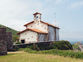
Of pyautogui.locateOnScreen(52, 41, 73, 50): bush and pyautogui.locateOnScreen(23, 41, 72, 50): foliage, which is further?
pyautogui.locateOnScreen(52, 41, 73, 50): bush

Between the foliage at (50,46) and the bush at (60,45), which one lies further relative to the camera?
the bush at (60,45)

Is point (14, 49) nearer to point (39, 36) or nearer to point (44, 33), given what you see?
point (39, 36)

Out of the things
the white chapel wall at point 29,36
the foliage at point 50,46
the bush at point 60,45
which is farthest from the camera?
the bush at point 60,45

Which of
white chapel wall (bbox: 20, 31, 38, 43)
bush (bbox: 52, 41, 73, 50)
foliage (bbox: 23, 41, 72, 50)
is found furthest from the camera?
bush (bbox: 52, 41, 73, 50)

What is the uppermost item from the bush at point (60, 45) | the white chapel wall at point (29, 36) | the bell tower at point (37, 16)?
the bell tower at point (37, 16)

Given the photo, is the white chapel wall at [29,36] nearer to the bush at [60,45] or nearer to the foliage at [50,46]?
the foliage at [50,46]

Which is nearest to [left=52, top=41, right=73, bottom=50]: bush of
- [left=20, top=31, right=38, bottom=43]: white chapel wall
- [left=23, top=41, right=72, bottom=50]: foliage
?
[left=23, top=41, right=72, bottom=50]: foliage

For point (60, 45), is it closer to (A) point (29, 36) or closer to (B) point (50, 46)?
(B) point (50, 46)

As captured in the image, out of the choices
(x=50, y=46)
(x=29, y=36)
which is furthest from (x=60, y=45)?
(x=29, y=36)

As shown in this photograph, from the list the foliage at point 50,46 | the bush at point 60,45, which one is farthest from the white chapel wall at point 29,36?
the bush at point 60,45

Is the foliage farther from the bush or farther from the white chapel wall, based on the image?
the white chapel wall

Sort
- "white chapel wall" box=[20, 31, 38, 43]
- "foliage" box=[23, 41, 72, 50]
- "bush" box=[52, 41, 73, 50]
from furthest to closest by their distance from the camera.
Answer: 1. "bush" box=[52, 41, 73, 50]
2. "white chapel wall" box=[20, 31, 38, 43]
3. "foliage" box=[23, 41, 72, 50]

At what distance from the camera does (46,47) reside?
40.9m

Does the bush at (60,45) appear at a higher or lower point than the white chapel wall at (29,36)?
lower
